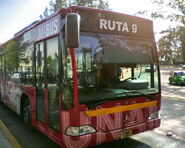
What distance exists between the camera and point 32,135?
20.0ft

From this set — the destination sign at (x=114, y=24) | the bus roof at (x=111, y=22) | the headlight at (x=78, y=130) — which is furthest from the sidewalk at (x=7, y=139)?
the destination sign at (x=114, y=24)

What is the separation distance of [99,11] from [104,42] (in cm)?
60

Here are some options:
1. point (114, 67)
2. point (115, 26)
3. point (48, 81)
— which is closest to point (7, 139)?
point (48, 81)

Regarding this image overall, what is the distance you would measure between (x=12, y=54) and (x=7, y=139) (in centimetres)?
310

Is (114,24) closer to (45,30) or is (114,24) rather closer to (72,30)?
(72,30)

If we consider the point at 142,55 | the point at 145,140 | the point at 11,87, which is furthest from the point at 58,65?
the point at 11,87

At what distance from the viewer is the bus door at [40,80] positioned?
5078 millimetres

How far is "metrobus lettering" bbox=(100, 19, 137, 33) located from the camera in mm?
4449

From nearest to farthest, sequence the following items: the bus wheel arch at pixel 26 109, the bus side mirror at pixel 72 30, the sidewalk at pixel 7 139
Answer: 1. the bus side mirror at pixel 72 30
2. the sidewalk at pixel 7 139
3. the bus wheel arch at pixel 26 109

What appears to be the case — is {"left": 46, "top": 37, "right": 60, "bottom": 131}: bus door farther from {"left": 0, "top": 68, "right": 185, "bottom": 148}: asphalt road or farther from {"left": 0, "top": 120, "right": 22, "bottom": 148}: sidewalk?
{"left": 0, "top": 120, "right": 22, "bottom": 148}: sidewalk

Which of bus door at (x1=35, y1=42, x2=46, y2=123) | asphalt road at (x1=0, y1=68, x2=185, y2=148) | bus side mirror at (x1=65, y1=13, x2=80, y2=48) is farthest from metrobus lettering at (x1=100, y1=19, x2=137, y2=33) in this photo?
asphalt road at (x1=0, y1=68, x2=185, y2=148)

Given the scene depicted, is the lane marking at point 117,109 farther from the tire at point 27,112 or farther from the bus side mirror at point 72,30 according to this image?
the tire at point 27,112

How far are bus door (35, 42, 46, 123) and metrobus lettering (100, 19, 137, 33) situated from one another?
1.47 m

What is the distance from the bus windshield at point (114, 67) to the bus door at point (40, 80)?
122 centimetres
